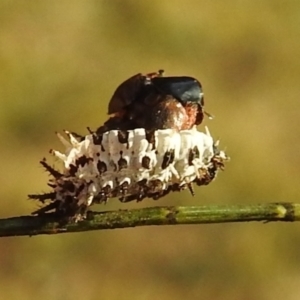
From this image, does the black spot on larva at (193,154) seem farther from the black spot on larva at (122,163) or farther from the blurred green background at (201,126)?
the blurred green background at (201,126)

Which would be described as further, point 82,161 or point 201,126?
point 201,126

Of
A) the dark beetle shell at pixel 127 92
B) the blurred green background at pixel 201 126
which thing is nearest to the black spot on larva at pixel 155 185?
the dark beetle shell at pixel 127 92

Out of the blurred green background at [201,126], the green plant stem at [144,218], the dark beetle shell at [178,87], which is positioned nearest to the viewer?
the green plant stem at [144,218]

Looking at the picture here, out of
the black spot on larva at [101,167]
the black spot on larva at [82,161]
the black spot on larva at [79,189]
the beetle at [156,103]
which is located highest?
the beetle at [156,103]

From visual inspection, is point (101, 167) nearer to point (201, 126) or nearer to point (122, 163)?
point (122, 163)

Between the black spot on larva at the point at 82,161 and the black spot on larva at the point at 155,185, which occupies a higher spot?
the black spot on larva at the point at 82,161

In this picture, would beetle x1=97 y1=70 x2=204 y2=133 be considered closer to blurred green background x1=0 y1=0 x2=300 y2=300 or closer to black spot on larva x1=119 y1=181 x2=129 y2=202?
black spot on larva x1=119 y1=181 x2=129 y2=202

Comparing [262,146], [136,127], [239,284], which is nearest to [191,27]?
[262,146]

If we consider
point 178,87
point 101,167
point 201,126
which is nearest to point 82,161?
point 101,167
